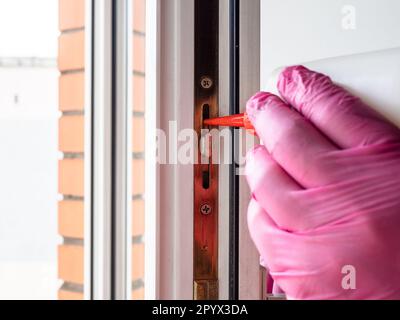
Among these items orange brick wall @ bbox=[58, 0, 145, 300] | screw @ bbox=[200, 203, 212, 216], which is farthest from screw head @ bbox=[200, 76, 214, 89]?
screw @ bbox=[200, 203, 212, 216]

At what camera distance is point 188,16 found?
87cm

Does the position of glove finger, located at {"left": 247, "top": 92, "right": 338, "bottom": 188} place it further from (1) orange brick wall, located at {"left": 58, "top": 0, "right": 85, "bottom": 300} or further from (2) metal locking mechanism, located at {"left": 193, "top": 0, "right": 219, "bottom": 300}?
(1) orange brick wall, located at {"left": 58, "top": 0, "right": 85, "bottom": 300}

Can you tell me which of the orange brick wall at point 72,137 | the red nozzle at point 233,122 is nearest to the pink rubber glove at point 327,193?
the red nozzle at point 233,122

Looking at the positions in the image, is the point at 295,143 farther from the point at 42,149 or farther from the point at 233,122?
the point at 42,149

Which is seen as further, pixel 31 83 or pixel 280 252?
pixel 31 83

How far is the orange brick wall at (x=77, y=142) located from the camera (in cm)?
91

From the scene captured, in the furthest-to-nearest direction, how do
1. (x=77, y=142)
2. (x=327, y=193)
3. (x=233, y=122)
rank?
(x=77, y=142) → (x=233, y=122) → (x=327, y=193)

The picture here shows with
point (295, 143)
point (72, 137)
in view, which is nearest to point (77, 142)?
point (72, 137)

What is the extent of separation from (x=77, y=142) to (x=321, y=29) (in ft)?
1.75

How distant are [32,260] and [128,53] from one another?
1.57 feet

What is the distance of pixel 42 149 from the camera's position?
37.7 inches

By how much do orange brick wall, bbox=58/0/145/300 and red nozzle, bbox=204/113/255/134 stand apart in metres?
0.15
